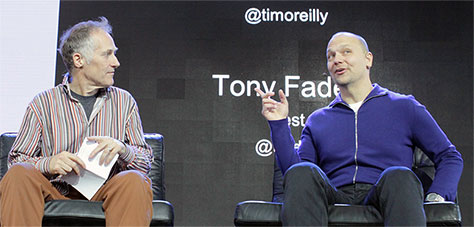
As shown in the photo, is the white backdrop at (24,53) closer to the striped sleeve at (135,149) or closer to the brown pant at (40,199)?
the striped sleeve at (135,149)

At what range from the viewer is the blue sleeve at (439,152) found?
2258 millimetres

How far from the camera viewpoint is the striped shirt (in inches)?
91.0

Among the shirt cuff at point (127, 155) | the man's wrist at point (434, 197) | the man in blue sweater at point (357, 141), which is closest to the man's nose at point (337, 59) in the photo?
the man in blue sweater at point (357, 141)

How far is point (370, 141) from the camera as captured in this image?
2.49 m

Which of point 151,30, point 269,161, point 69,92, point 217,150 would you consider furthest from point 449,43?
point 69,92

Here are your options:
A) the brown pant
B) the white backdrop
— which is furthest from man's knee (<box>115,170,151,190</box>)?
the white backdrop

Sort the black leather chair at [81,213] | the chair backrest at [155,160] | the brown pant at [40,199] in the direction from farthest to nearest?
the chair backrest at [155,160] < the black leather chair at [81,213] < the brown pant at [40,199]

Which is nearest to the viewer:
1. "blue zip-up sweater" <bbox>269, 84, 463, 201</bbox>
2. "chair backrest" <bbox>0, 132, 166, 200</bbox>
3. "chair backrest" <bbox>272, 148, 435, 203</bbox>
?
"blue zip-up sweater" <bbox>269, 84, 463, 201</bbox>

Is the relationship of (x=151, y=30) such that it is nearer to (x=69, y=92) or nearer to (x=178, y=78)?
(x=178, y=78)

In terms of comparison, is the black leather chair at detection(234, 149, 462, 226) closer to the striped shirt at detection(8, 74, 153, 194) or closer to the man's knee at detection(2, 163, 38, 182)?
the striped shirt at detection(8, 74, 153, 194)

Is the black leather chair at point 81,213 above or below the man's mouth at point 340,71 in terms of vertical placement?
below

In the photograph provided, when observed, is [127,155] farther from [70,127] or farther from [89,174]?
[70,127]

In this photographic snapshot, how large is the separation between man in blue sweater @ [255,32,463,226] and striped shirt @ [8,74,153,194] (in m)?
0.61

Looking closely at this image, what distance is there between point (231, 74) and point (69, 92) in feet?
4.76
